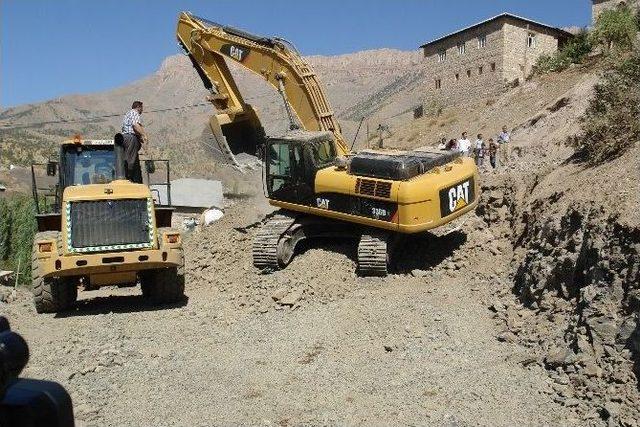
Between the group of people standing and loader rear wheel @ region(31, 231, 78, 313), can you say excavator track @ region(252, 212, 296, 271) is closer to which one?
loader rear wheel @ region(31, 231, 78, 313)

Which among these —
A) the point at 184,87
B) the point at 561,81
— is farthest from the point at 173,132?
the point at 561,81

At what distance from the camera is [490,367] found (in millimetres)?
8273

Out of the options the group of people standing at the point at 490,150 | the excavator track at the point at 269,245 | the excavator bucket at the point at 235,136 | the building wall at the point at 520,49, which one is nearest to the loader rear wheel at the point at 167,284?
the excavator track at the point at 269,245

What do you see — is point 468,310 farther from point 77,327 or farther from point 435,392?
point 77,327

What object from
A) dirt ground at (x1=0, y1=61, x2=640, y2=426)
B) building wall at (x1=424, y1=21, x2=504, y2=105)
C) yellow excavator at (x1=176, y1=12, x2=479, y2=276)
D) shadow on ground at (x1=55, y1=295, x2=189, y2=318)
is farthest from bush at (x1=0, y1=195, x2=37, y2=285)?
building wall at (x1=424, y1=21, x2=504, y2=105)

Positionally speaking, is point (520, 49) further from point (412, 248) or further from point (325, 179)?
point (325, 179)

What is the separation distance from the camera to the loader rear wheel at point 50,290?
10.9 meters

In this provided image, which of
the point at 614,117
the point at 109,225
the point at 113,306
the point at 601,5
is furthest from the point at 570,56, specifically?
the point at 109,225

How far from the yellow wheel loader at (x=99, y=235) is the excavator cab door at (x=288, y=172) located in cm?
222

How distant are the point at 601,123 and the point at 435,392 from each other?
20.0ft

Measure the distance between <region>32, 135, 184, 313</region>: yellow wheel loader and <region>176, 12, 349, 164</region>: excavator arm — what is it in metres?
4.46

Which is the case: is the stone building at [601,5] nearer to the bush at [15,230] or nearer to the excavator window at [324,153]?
the excavator window at [324,153]

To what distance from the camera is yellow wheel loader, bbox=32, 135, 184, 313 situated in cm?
1048

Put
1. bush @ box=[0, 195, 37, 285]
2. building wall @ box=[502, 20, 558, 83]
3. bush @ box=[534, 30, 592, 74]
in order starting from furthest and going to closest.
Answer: building wall @ box=[502, 20, 558, 83] → bush @ box=[534, 30, 592, 74] → bush @ box=[0, 195, 37, 285]
